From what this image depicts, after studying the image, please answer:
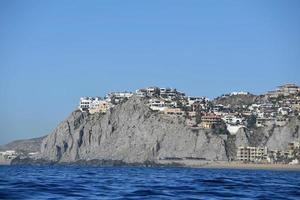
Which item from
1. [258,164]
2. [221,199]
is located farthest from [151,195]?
[258,164]

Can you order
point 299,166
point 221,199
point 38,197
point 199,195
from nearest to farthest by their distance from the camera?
point 38,197
point 221,199
point 199,195
point 299,166

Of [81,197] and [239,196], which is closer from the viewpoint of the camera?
[81,197]

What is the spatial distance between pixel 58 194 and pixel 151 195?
5.06 meters

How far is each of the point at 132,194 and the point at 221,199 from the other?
5.06 metres

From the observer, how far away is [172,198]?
114 ft

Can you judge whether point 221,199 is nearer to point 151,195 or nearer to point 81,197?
point 151,195

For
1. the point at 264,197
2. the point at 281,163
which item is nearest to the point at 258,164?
the point at 281,163

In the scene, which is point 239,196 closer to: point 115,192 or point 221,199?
point 221,199

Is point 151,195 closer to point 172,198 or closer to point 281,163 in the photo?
point 172,198

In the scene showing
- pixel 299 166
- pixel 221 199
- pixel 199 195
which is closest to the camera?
pixel 221 199

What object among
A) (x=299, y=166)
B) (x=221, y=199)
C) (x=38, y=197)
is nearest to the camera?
(x=38, y=197)

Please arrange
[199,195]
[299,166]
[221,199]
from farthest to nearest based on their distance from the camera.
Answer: [299,166] → [199,195] → [221,199]

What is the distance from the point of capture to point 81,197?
111ft

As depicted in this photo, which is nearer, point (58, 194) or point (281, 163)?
point (58, 194)
